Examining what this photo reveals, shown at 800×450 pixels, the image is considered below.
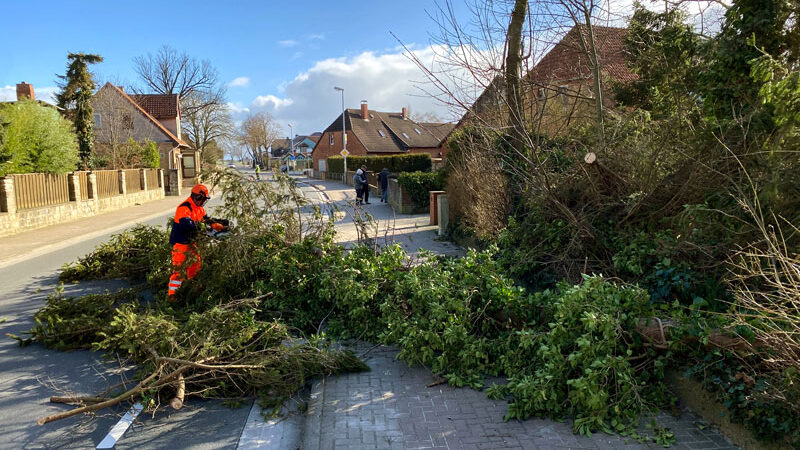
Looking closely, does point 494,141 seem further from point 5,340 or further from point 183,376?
point 5,340

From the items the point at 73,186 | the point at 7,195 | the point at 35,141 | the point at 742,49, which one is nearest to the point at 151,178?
the point at 73,186

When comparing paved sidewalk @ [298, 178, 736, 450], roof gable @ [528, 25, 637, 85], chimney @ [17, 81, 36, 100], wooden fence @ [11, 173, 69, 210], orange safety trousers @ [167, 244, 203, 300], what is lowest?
paved sidewalk @ [298, 178, 736, 450]

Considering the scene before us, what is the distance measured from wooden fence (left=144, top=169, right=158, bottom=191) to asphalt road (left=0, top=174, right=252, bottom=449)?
22966 mm

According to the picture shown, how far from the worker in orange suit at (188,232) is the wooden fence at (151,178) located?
2278 centimetres

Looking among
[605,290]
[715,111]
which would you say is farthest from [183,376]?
[715,111]

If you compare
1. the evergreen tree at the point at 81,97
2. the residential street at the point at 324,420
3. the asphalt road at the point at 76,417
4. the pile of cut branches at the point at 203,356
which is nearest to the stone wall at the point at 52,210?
the evergreen tree at the point at 81,97

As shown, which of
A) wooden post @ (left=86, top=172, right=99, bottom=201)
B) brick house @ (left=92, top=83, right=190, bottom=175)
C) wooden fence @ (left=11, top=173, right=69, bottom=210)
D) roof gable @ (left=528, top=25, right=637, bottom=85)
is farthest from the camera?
brick house @ (left=92, top=83, right=190, bottom=175)

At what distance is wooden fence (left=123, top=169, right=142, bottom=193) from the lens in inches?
959

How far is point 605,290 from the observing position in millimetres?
4414

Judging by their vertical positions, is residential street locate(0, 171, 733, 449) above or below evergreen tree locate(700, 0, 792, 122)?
below

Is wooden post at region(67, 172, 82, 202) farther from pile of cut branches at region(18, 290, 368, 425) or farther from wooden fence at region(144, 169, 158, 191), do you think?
pile of cut branches at region(18, 290, 368, 425)

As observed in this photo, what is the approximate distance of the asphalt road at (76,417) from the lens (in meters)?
3.83

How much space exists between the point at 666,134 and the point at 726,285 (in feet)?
6.50

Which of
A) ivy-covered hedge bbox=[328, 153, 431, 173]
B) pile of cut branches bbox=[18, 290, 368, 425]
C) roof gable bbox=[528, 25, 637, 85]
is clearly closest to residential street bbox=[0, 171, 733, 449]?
pile of cut branches bbox=[18, 290, 368, 425]
